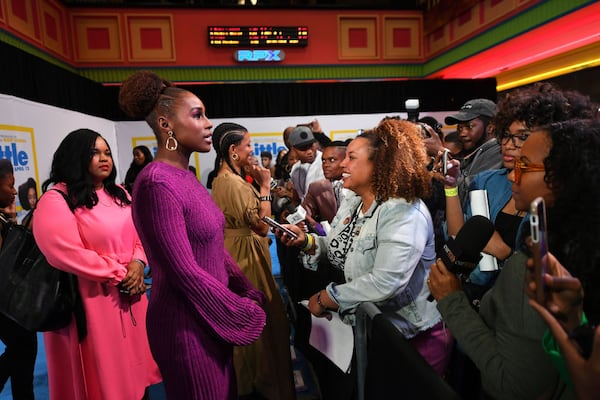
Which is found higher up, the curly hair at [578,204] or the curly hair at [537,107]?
the curly hair at [537,107]

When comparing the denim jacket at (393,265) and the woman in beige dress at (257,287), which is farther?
the woman in beige dress at (257,287)

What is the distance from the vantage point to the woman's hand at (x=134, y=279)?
6.05ft

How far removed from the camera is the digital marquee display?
8891 mm

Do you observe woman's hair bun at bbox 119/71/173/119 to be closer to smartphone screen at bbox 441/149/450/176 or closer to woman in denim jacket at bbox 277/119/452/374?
woman in denim jacket at bbox 277/119/452/374

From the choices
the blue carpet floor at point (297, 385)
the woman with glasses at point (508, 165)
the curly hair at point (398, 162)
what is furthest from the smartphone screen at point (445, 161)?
the blue carpet floor at point (297, 385)

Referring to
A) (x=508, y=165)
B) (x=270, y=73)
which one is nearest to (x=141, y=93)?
(x=508, y=165)

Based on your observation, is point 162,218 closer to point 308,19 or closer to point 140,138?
point 140,138

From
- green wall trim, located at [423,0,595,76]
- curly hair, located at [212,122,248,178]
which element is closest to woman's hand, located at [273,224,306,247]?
curly hair, located at [212,122,248,178]

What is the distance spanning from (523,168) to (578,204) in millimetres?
174

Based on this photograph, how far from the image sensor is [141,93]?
48.4 inches

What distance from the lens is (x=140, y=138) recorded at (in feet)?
24.3

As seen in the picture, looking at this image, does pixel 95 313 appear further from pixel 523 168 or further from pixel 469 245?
pixel 523 168

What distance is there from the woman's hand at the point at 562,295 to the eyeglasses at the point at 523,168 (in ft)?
1.13

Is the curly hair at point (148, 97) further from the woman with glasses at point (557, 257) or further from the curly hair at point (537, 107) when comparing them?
the curly hair at point (537, 107)
